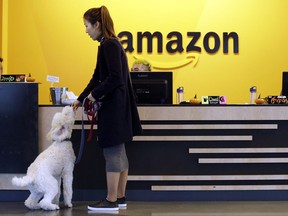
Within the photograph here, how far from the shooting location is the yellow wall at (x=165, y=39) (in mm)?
7773

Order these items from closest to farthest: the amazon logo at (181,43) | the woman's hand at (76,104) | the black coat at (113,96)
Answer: the black coat at (113,96) → the woman's hand at (76,104) → the amazon logo at (181,43)

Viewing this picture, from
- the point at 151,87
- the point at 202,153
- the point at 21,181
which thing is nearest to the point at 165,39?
the point at 151,87

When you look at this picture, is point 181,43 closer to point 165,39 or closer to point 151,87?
point 165,39

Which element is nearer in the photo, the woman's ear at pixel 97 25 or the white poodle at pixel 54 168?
the woman's ear at pixel 97 25

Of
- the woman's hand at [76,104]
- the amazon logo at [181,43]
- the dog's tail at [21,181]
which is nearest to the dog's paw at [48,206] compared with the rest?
the dog's tail at [21,181]

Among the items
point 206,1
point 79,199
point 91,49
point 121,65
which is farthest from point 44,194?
point 206,1

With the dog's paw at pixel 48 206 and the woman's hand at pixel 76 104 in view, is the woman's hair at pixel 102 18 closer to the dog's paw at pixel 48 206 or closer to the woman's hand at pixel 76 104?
the woman's hand at pixel 76 104

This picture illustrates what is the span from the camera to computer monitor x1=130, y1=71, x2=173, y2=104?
207 inches

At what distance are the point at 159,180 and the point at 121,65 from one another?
1.26 m

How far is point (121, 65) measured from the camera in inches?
174

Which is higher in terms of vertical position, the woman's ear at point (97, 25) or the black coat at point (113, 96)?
the woman's ear at point (97, 25)

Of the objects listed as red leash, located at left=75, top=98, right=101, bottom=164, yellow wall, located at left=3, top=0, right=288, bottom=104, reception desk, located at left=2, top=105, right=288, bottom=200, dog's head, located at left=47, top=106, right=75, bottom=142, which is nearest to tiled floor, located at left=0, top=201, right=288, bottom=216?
reception desk, located at left=2, top=105, right=288, bottom=200

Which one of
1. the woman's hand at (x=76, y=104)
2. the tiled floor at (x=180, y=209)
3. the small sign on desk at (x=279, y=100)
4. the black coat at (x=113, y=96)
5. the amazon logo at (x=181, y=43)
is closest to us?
the black coat at (x=113, y=96)

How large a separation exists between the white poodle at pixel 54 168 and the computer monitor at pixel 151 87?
2.63 ft
